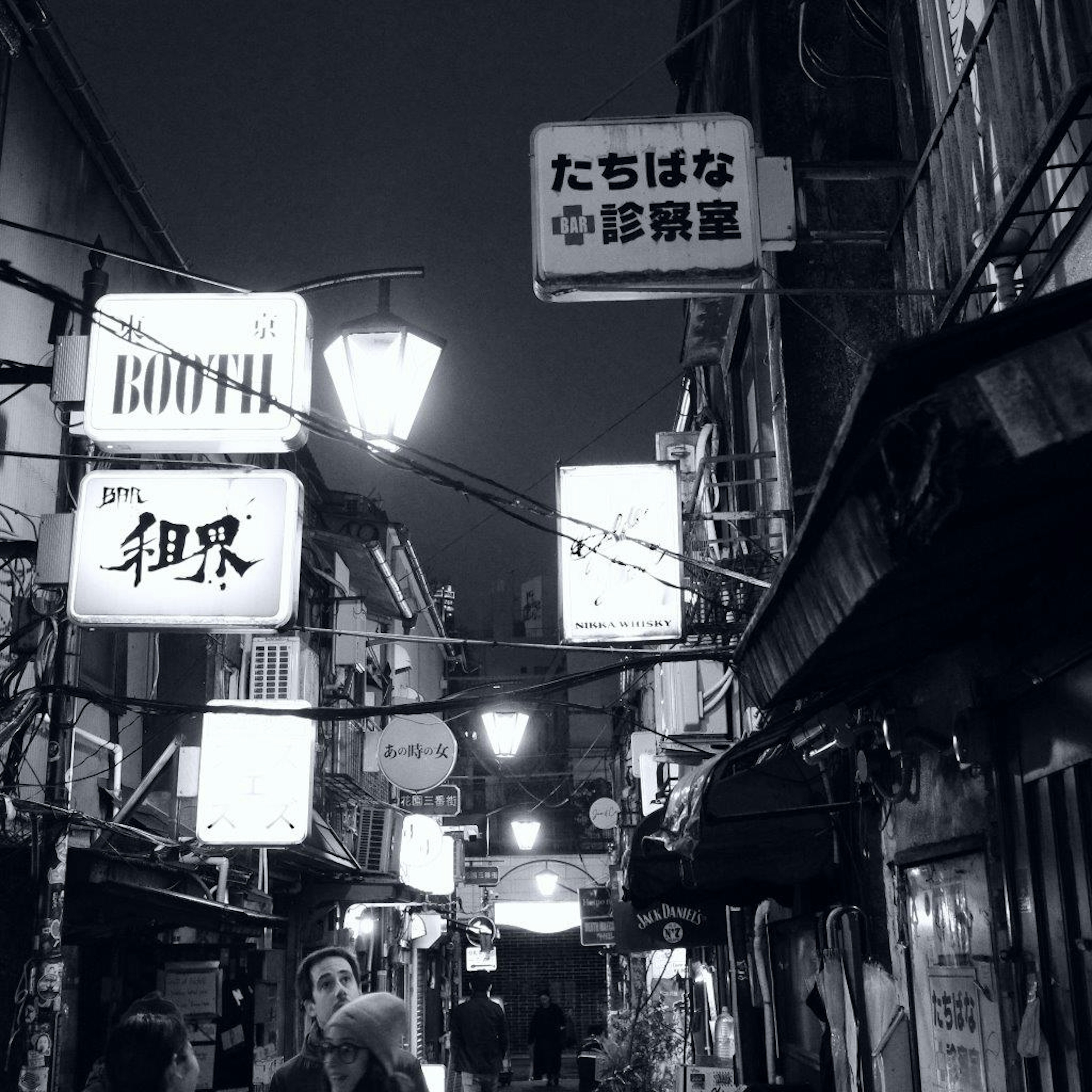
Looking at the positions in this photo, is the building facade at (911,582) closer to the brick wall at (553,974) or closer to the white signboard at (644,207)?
the white signboard at (644,207)

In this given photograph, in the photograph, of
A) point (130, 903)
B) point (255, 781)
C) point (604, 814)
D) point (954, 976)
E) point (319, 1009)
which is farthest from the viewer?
point (604, 814)

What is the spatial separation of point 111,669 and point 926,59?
11.8 m

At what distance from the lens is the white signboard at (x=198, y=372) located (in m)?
9.00

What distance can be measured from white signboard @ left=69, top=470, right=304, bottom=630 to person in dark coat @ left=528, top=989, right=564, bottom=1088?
1127 inches

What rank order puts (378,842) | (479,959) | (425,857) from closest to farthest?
(378,842) → (425,857) → (479,959)

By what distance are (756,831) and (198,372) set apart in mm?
5790

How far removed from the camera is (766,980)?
1271 cm

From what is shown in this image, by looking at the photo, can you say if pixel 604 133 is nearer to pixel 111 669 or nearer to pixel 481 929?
pixel 111 669

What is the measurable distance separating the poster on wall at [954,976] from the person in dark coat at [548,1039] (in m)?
28.9

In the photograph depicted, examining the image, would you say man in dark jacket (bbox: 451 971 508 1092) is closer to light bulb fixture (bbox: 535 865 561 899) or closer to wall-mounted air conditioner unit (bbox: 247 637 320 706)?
wall-mounted air conditioner unit (bbox: 247 637 320 706)

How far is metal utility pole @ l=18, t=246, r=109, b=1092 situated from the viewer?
8898 millimetres

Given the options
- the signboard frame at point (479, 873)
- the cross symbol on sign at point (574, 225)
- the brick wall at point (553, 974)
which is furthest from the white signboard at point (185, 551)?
the brick wall at point (553, 974)

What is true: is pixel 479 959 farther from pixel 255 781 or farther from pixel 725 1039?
pixel 255 781

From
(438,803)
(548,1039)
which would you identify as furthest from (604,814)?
(548,1039)
